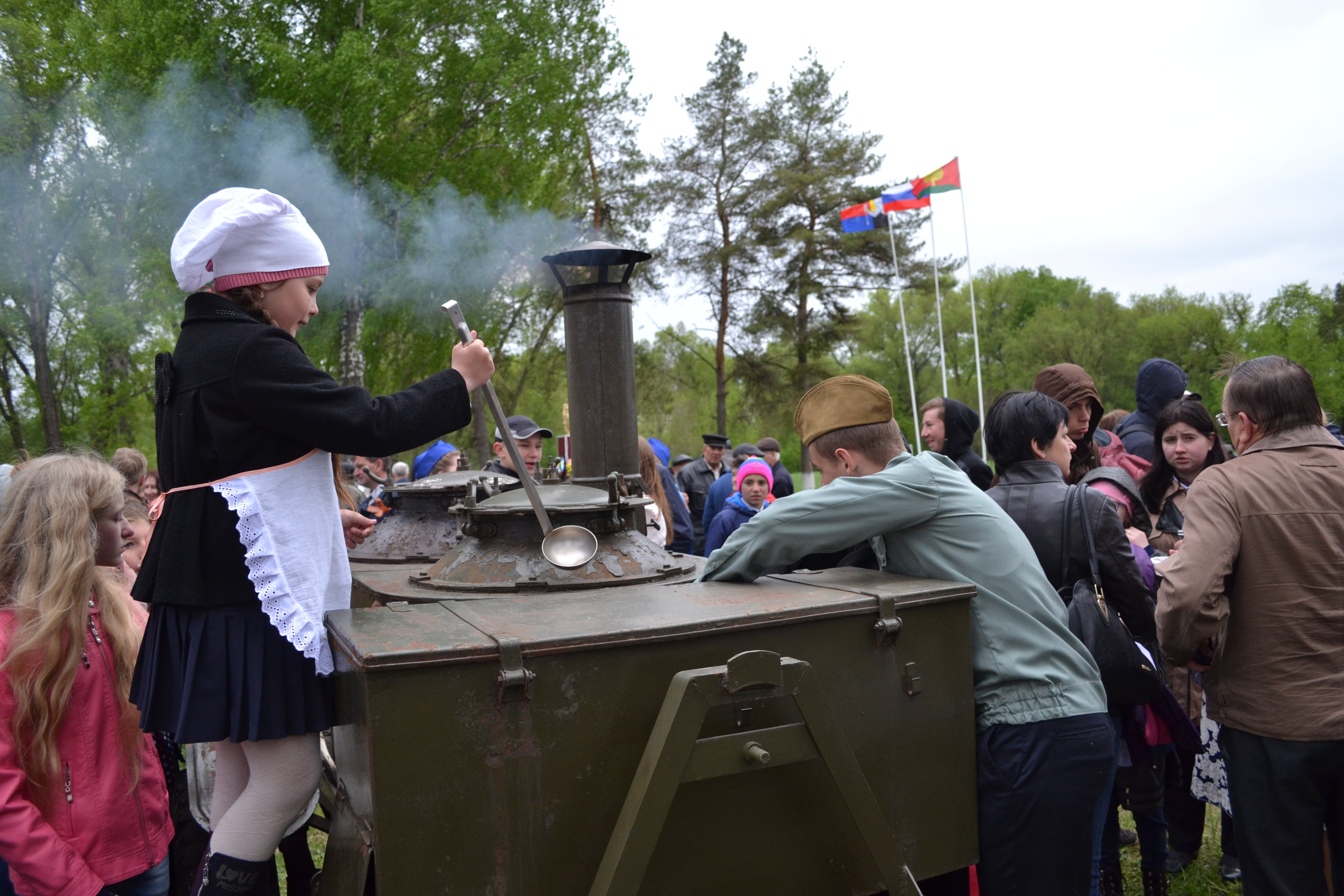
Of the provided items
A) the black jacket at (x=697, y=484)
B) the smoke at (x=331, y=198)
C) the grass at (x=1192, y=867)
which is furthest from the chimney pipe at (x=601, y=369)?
the smoke at (x=331, y=198)

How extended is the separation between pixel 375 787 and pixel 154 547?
2.55 ft

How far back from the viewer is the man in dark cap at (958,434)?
4.70 m

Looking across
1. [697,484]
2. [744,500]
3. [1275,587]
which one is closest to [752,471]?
[744,500]

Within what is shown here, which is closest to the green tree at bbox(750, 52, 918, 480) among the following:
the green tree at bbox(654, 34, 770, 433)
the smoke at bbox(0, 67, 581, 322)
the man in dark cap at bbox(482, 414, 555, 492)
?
the green tree at bbox(654, 34, 770, 433)

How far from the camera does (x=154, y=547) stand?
2.06m

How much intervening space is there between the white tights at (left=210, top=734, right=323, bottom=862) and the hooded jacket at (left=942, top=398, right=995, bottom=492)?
3463 millimetres

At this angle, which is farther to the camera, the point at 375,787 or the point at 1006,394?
the point at 1006,394

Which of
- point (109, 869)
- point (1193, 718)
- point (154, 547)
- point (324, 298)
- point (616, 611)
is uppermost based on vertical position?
point (324, 298)

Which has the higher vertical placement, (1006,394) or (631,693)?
(1006,394)

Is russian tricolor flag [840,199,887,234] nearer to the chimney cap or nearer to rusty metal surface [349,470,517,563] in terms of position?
the chimney cap

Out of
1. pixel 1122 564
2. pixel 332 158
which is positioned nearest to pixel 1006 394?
pixel 1122 564

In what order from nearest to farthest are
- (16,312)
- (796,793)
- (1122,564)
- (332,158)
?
(796,793) → (1122,564) → (332,158) → (16,312)

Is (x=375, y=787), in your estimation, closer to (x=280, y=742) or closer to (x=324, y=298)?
(x=280, y=742)

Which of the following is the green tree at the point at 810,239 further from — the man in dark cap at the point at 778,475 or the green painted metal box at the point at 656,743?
the green painted metal box at the point at 656,743
